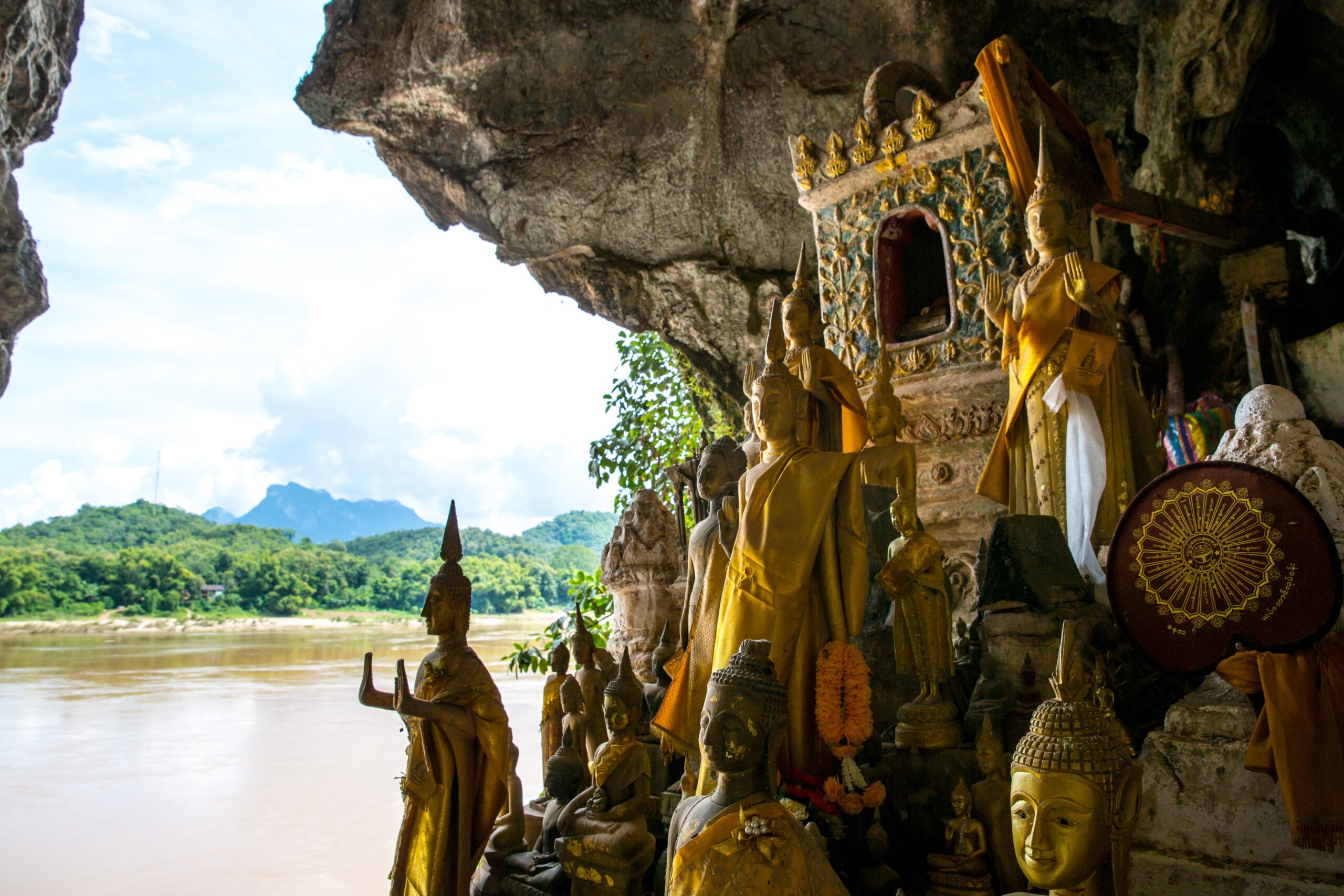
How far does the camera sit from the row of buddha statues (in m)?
2.02

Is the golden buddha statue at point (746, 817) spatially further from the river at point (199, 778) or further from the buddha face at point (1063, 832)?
the river at point (199, 778)

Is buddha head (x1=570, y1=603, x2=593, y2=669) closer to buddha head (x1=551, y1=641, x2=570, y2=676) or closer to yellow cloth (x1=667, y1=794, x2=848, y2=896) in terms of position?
buddha head (x1=551, y1=641, x2=570, y2=676)

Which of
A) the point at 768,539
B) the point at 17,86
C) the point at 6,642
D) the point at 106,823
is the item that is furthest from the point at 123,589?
the point at 768,539

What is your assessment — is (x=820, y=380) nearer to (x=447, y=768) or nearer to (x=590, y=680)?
(x=590, y=680)

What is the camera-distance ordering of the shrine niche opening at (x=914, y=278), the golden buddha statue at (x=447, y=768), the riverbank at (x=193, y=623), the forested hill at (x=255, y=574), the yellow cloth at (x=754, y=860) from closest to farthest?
the yellow cloth at (x=754, y=860)
the golden buddha statue at (x=447, y=768)
the shrine niche opening at (x=914, y=278)
the forested hill at (x=255, y=574)
the riverbank at (x=193, y=623)

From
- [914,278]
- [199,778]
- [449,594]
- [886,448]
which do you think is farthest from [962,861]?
[199,778]

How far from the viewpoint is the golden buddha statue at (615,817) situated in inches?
131

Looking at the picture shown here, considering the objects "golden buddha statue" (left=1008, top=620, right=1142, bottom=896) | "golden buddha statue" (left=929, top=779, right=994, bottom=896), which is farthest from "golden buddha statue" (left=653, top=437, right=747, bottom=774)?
"golden buddha statue" (left=1008, top=620, right=1142, bottom=896)

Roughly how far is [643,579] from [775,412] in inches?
133

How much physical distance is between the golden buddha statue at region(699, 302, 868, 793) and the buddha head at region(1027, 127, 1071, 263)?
96.8 inches

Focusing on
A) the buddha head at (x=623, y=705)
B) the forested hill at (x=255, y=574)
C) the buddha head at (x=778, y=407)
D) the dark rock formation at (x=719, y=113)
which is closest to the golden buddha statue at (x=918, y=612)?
the buddha head at (x=778, y=407)

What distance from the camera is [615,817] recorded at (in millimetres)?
3412

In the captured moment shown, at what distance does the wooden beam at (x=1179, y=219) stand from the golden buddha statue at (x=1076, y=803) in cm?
646

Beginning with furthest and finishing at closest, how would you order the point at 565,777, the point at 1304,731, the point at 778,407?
the point at 565,777 → the point at 778,407 → the point at 1304,731
